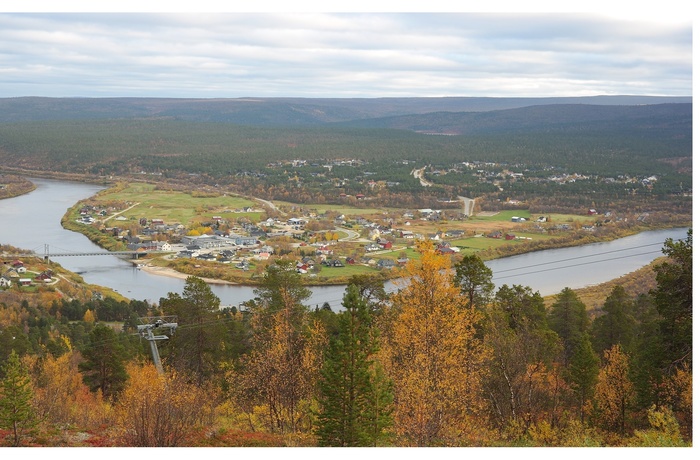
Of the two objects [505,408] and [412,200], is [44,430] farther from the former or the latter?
[412,200]

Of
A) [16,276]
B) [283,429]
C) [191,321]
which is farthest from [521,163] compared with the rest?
[283,429]

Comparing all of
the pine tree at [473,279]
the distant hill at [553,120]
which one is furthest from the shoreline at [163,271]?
the distant hill at [553,120]

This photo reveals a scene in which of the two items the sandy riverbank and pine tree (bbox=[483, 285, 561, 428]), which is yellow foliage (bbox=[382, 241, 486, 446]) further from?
the sandy riverbank

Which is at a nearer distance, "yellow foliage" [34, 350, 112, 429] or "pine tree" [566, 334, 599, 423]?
"yellow foliage" [34, 350, 112, 429]

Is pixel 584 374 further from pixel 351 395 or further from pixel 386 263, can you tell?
pixel 386 263

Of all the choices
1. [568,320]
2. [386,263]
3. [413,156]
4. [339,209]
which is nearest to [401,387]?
[568,320]

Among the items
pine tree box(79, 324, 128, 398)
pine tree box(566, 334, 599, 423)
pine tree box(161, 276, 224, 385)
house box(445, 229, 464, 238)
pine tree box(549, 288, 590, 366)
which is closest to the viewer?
pine tree box(566, 334, 599, 423)

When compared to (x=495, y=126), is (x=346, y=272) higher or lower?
lower

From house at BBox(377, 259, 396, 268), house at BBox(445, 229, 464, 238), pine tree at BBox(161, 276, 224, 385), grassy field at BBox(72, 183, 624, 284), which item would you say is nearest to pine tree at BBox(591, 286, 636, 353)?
pine tree at BBox(161, 276, 224, 385)
